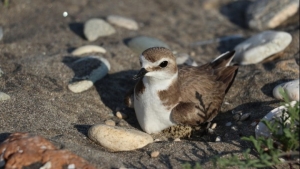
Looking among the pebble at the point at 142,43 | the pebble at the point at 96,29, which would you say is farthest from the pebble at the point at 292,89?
the pebble at the point at 96,29

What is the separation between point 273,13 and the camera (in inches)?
306

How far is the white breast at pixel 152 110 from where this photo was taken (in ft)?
16.9

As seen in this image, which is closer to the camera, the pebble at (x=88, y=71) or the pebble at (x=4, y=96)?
the pebble at (x=4, y=96)

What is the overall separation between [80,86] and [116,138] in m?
1.36

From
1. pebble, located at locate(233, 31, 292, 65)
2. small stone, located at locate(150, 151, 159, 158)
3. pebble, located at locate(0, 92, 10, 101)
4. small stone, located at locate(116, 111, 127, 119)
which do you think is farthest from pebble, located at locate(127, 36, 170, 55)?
small stone, located at locate(150, 151, 159, 158)

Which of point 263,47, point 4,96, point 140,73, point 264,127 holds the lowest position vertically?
point 4,96

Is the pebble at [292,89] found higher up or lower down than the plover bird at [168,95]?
higher up

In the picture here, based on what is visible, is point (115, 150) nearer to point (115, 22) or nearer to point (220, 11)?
point (115, 22)

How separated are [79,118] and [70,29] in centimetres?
251

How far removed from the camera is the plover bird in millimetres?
5004

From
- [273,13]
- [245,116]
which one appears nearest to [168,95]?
[245,116]

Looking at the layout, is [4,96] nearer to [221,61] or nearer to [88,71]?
[88,71]

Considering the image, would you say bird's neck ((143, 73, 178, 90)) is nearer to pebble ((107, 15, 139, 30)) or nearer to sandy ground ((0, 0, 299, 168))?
sandy ground ((0, 0, 299, 168))

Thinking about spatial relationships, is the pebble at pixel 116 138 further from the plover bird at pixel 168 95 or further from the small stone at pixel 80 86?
the small stone at pixel 80 86
